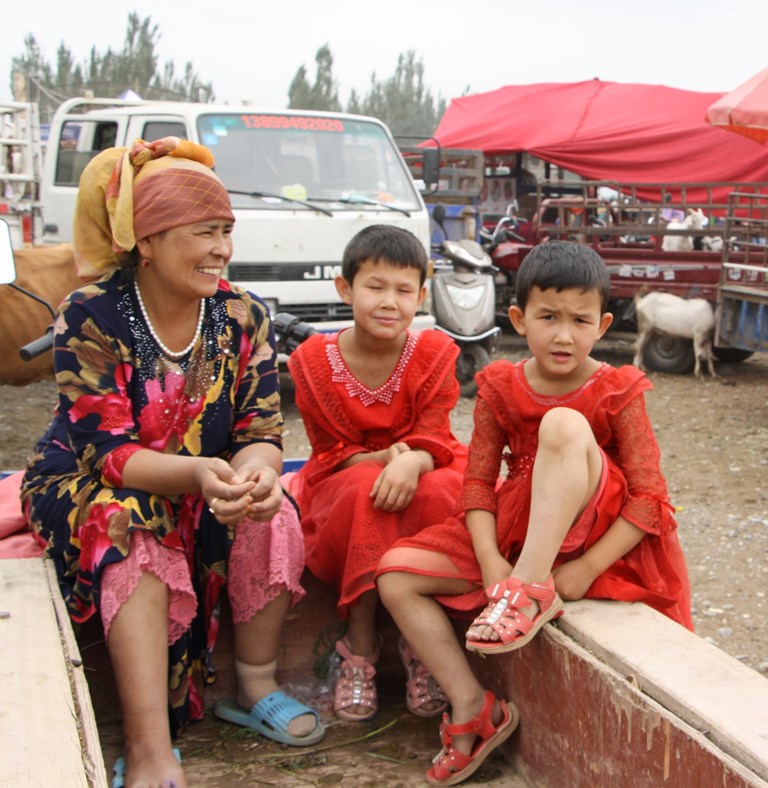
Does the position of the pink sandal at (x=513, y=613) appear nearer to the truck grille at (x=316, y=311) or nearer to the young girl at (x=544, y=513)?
the young girl at (x=544, y=513)

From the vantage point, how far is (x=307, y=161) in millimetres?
7152

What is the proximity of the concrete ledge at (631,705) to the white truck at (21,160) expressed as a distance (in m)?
8.52

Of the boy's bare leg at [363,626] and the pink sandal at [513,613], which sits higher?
the pink sandal at [513,613]

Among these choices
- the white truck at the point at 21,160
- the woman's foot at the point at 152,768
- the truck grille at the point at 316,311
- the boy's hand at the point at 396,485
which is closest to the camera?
the woman's foot at the point at 152,768

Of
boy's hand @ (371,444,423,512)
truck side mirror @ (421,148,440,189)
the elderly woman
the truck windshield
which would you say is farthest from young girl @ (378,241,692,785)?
truck side mirror @ (421,148,440,189)

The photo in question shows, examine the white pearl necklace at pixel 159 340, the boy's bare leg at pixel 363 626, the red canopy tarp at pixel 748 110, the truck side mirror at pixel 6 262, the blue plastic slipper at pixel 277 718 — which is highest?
the red canopy tarp at pixel 748 110

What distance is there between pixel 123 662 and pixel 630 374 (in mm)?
1374

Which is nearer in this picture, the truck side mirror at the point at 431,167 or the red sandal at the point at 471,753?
the red sandal at the point at 471,753

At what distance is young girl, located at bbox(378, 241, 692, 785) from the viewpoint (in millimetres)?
2160

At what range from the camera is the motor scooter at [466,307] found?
26.2ft

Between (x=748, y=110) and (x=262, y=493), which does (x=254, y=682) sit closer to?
(x=262, y=493)

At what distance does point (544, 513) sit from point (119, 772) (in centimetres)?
114

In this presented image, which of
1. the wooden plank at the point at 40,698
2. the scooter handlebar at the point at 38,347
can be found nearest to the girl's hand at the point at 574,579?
the wooden plank at the point at 40,698

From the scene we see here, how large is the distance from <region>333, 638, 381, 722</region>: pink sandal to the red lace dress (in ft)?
1.31
